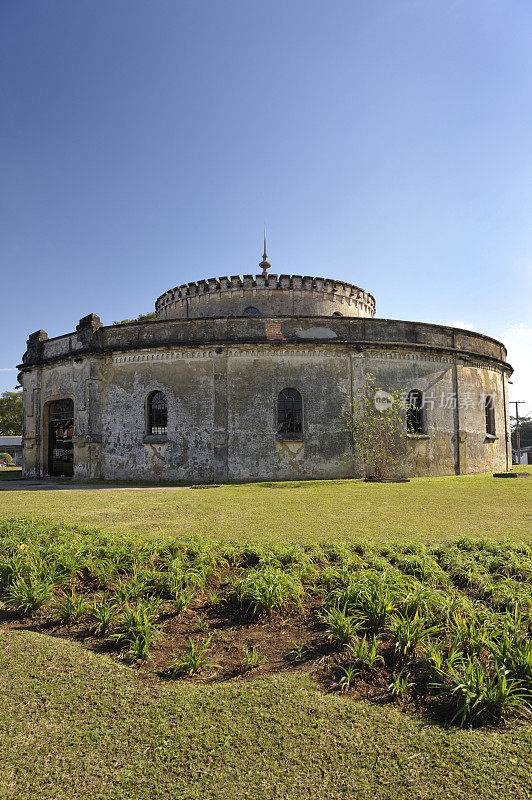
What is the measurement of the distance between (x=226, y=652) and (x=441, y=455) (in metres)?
14.9

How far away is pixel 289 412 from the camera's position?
15234 mm

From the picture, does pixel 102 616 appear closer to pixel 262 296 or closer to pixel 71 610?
pixel 71 610

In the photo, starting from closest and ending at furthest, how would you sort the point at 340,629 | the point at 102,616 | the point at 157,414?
the point at 340,629
the point at 102,616
the point at 157,414

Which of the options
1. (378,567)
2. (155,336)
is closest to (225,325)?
(155,336)

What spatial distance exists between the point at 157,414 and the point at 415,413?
9.53 metres

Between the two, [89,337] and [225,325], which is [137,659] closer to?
[225,325]

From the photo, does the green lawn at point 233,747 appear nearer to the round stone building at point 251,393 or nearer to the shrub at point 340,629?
the shrub at point 340,629

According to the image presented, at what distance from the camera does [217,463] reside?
14.8 m

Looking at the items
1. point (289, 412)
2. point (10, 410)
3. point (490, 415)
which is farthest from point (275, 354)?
point (10, 410)

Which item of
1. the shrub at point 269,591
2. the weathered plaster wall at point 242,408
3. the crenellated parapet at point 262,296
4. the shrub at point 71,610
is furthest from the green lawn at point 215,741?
the crenellated parapet at point 262,296

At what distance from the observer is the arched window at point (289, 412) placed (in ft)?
49.8

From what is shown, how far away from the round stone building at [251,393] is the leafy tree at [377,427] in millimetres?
288

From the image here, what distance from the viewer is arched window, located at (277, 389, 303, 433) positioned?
597 inches

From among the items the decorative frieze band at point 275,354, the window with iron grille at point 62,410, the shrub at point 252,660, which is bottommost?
the shrub at point 252,660
